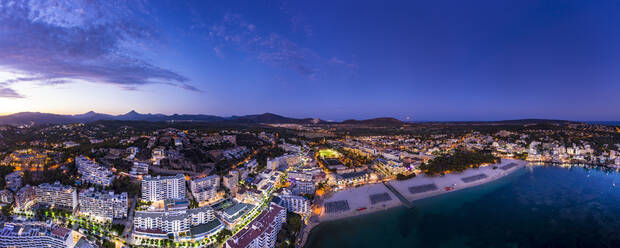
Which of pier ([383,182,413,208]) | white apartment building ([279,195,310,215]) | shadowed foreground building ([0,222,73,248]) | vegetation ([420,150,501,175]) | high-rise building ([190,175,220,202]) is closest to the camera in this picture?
shadowed foreground building ([0,222,73,248])

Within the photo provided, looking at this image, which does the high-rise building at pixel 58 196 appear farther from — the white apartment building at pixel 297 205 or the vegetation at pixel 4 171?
the white apartment building at pixel 297 205

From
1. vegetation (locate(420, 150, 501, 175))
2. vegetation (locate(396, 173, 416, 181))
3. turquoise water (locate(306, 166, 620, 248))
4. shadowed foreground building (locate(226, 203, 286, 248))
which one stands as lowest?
turquoise water (locate(306, 166, 620, 248))

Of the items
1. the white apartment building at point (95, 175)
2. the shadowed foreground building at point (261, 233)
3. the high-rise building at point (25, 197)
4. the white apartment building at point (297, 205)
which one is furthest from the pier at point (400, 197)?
the high-rise building at point (25, 197)

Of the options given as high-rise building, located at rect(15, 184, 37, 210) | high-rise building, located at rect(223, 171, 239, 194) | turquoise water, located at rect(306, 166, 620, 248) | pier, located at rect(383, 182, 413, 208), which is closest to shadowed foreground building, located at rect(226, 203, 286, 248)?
turquoise water, located at rect(306, 166, 620, 248)

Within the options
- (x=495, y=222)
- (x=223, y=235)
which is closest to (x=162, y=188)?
(x=223, y=235)

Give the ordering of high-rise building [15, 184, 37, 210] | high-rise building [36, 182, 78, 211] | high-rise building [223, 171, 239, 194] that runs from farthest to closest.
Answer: high-rise building [223, 171, 239, 194]
high-rise building [36, 182, 78, 211]
high-rise building [15, 184, 37, 210]

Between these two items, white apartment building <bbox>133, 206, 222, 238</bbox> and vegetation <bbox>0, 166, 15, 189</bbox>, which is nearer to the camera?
white apartment building <bbox>133, 206, 222, 238</bbox>

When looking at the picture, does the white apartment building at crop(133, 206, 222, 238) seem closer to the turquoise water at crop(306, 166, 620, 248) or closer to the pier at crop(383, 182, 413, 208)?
the turquoise water at crop(306, 166, 620, 248)
